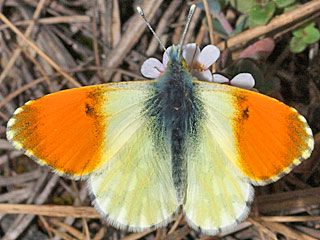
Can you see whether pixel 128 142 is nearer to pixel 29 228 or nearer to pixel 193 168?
pixel 193 168

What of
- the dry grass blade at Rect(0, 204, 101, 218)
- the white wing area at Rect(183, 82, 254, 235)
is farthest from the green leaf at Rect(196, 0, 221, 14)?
the dry grass blade at Rect(0, 204, 101, 218)

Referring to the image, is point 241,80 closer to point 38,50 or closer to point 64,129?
point 64,129

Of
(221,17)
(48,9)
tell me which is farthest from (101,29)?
(221,17)

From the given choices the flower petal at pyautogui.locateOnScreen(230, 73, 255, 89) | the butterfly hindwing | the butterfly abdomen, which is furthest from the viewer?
the flower petal at pyautogui.locateOnScreen(230, 73, 255, 89)

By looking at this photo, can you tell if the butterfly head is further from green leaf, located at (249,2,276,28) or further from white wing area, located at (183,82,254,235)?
green leaf, located at (249,2,276,28)

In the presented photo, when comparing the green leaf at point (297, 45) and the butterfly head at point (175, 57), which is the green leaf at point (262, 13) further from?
the butterfly head at point (175, 57)

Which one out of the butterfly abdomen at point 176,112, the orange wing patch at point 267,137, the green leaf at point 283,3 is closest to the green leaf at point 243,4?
the green leaf at point 283,3
